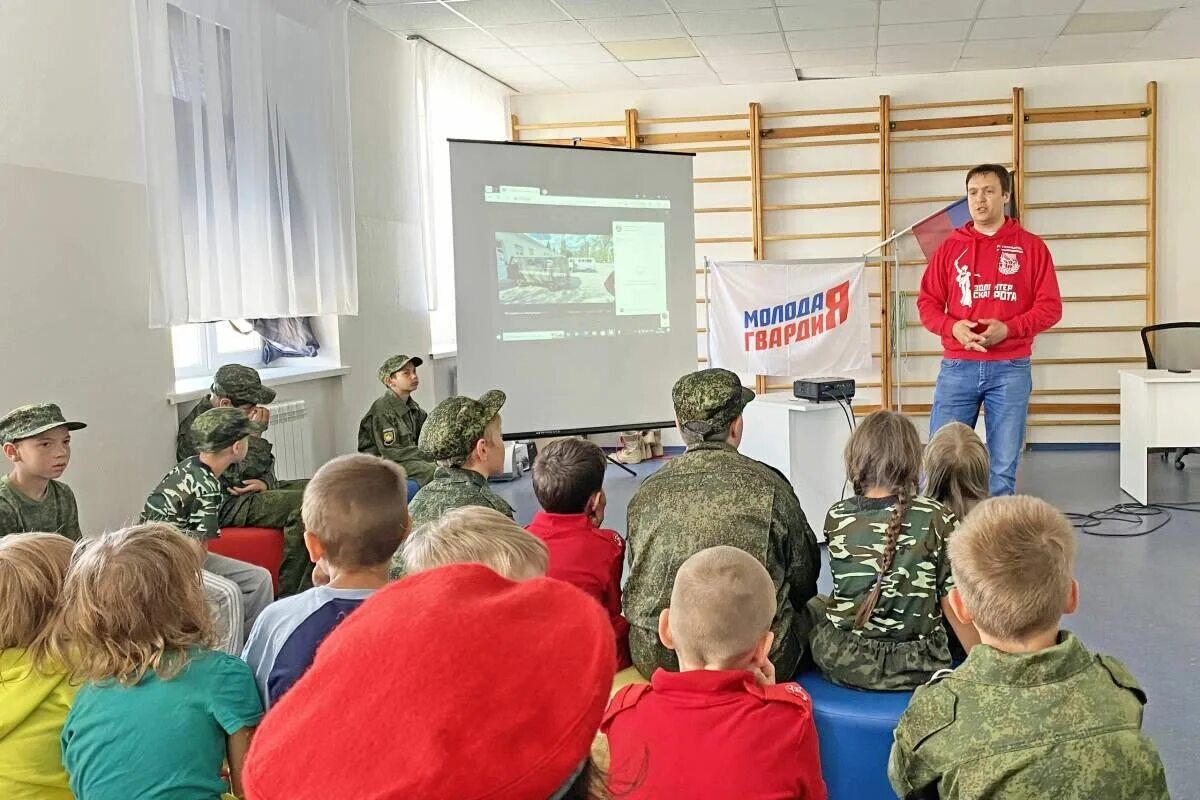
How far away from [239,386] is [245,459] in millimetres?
291

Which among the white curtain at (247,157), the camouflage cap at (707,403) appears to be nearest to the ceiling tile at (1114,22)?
the white curtain at (247,157)

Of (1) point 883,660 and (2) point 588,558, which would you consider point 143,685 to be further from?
(1) point 883,660

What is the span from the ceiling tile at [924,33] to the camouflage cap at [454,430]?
4590 millimetres

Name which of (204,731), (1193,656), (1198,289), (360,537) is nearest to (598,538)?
(360,537)

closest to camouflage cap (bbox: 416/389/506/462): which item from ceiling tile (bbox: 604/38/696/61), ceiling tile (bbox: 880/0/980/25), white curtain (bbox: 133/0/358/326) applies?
white curtain (bbox: 133/0/358/326)

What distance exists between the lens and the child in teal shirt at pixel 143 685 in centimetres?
149

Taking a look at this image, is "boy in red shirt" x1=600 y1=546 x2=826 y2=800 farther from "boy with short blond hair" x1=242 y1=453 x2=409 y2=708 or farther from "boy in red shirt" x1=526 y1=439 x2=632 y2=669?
"boy in red shirt" x1=526 y1=439 x2=632 y2=669

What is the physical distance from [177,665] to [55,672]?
0.22m

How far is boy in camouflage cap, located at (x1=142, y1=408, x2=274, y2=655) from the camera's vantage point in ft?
9.17

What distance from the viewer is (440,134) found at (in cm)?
681

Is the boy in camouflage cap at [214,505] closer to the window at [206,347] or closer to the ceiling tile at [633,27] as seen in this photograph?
the window at [206,347]

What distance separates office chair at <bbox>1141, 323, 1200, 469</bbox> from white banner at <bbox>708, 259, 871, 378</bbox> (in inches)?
68.6

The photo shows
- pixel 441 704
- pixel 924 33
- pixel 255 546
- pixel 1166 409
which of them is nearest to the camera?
pixel 441 704

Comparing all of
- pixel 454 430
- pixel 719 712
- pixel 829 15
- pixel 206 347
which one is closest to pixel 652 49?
pixel 829 15
